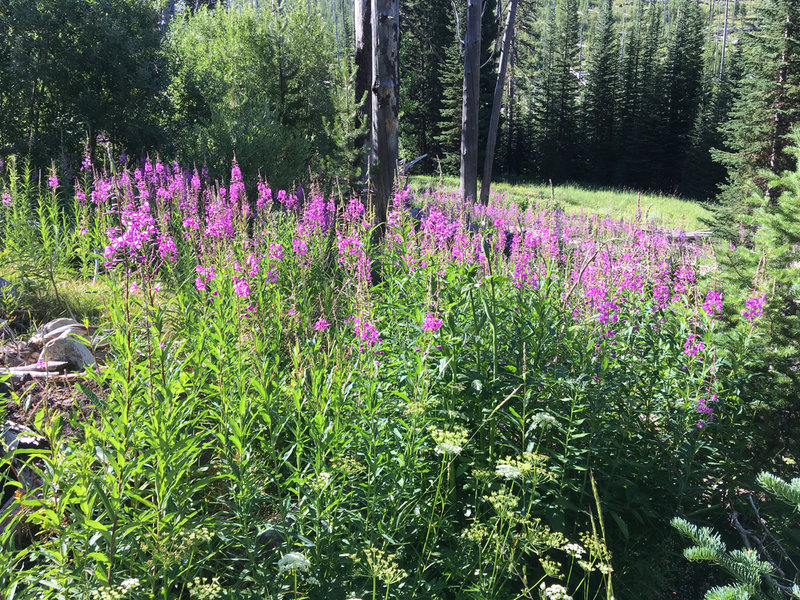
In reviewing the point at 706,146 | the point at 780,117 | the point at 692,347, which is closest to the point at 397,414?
the point at 692,347

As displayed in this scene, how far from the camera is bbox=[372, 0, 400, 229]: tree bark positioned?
24.7 feet

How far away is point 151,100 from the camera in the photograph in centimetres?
1071

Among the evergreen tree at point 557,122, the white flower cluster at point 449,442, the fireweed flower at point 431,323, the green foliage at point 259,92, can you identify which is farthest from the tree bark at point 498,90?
the evergreen tree at point 557,122

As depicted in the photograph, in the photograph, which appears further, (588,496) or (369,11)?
(369,11)

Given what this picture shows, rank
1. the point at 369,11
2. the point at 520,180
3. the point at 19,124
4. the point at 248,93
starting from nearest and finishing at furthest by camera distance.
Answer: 1. the point at 369,11
2. the point at 19,124
3. the point at 248,93
4. the point at 520,180

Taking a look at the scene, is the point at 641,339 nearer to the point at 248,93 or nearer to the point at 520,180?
the point at 248,93

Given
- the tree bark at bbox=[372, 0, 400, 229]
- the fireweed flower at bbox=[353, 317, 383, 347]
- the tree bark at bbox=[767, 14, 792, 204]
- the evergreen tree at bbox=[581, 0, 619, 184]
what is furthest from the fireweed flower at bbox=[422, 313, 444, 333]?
the evergreen tree at bbox=[581, 0, 619, 184]

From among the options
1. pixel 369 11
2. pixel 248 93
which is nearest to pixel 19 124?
pixel 248 93

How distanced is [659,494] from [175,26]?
22096mm

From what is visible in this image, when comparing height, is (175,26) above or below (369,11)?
above

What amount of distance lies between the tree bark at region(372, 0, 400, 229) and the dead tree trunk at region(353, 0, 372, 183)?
301 mm

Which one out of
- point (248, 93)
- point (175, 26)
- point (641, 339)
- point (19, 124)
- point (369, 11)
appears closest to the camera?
point (641, 339)

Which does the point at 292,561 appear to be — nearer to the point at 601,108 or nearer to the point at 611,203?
the point at 611,203

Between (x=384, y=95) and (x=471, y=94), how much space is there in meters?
7.15
